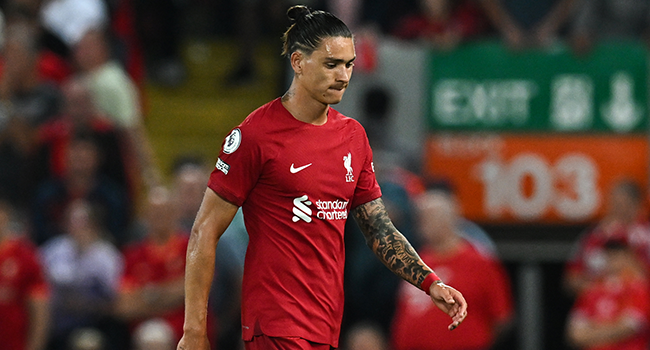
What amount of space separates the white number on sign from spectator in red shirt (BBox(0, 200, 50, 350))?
432 cm

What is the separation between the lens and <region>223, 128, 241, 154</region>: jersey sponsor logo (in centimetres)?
419

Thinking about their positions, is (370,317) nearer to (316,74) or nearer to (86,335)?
(86,335)

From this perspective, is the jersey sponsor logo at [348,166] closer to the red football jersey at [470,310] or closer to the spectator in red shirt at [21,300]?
the red football jersey at [470,310]

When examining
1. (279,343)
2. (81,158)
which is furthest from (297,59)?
(81,158)

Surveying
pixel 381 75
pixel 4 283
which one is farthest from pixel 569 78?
pixel 4 283

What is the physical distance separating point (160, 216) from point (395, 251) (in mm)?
4367

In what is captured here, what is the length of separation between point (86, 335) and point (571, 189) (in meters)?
4.77

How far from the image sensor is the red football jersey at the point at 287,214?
4199 mm

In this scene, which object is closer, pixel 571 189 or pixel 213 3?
pixel 571 189

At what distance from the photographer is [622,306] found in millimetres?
8227

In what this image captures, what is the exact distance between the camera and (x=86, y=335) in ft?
28.1

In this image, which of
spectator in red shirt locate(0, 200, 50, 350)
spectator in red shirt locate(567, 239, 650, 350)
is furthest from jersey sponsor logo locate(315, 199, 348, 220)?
spectator in red shirt locate(0, 200, 50, 350)

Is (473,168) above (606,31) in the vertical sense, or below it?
below

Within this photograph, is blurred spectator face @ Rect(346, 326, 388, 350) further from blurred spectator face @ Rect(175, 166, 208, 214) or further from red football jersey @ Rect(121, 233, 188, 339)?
blurred spectator face @ Rect(175, 166, 208, 214)
